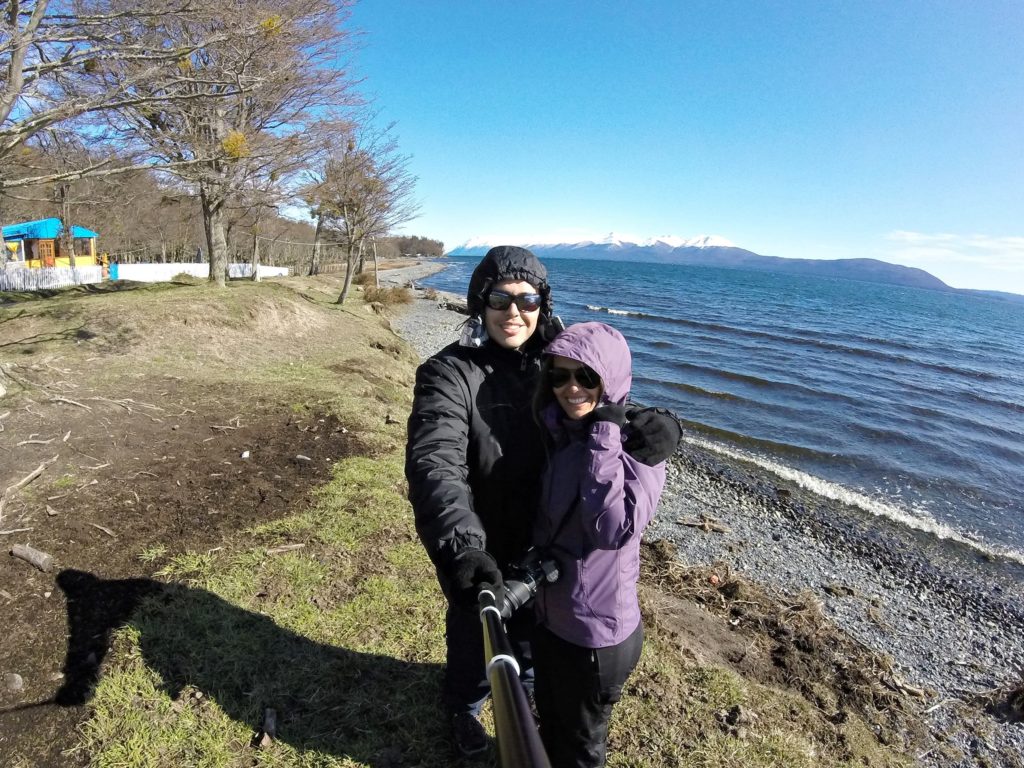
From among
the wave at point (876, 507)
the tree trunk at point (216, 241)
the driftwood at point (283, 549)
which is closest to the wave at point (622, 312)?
the wave at point (876, 507)

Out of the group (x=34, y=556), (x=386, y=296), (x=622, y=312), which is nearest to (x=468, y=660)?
(x=34, y=556)

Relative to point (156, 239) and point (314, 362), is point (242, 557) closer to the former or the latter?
point (314, 362)

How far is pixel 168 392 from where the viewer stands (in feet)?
26.2

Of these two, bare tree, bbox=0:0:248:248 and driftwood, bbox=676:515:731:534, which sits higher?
bare tree, bbox=0:0:248:248

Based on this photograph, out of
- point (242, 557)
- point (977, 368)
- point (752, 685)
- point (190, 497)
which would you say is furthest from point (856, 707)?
point (977, 368)

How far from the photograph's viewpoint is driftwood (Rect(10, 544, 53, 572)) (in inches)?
154

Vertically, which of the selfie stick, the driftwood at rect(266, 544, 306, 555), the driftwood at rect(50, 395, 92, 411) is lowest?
the driftwood at rect(266, 544, 306, 555)

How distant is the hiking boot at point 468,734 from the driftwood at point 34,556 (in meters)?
3.38

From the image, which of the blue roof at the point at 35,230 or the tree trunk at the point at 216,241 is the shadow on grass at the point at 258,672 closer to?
the tree trunk at the point at 216,241

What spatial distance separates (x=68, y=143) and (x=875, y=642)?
549 inches

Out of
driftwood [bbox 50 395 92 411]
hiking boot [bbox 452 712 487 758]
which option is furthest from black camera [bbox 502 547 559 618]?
driftwood [bbox 50 395 92 411]

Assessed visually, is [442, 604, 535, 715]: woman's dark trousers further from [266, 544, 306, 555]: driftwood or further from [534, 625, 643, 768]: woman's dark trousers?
[266, 544, 306, 555]: driftwood

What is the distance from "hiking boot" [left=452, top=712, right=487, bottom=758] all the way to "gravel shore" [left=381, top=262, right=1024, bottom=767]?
3599mm

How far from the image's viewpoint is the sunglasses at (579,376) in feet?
6.96
